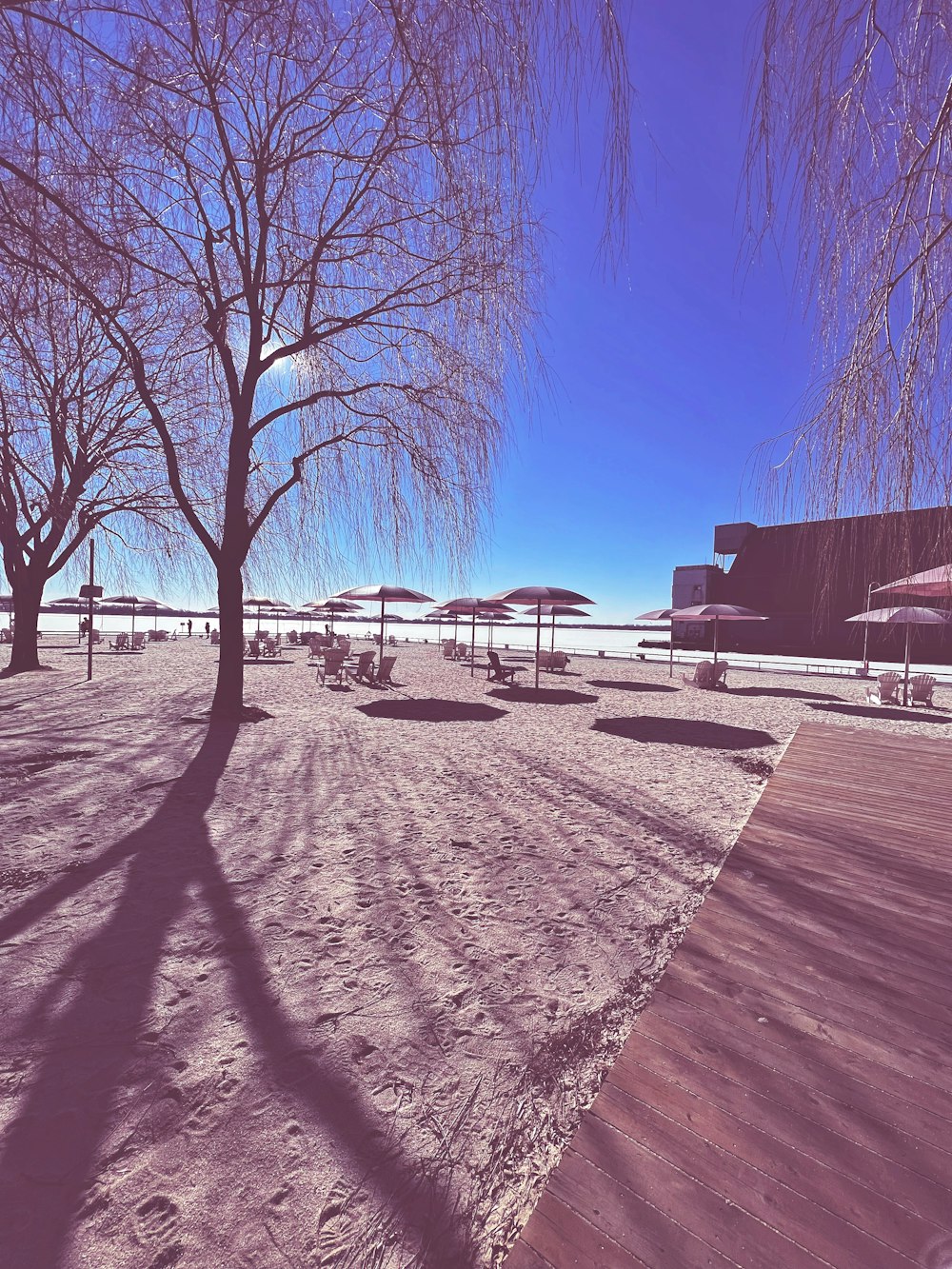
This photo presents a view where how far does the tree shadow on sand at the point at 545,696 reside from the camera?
13094 millimetres

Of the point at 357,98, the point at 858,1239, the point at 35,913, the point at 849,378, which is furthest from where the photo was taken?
the point at 357,98

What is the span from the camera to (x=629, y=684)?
701 inches

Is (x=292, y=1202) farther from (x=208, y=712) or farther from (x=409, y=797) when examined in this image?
(x=208, y=712)

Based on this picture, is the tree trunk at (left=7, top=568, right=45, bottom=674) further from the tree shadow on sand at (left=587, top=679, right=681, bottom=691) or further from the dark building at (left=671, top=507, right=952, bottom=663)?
the dark building at (left=671, top=507, right=952, bottom=663)

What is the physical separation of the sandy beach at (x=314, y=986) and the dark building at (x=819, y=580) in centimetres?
202

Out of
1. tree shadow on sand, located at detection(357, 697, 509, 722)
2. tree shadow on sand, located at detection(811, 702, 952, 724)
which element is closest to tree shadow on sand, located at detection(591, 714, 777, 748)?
tree shadow on sand, located at detection(357, 697, 509, 722)

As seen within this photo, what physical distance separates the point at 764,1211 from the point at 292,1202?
132 centimetres

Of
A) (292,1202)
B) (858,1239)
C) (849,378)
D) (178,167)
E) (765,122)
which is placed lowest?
(292,1202)

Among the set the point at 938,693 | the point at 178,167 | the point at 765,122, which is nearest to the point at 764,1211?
the point at 765,122

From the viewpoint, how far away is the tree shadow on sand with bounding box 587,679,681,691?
16625 mm

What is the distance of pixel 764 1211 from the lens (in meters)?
1.42

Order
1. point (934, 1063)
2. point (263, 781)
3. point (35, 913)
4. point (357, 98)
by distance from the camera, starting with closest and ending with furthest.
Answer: point (934, 1063), point (35, 913), point (357, 98), point (263, 781)

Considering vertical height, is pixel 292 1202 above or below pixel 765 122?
below

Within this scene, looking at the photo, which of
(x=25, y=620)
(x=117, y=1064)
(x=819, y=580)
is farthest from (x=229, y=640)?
(x=25, y=620)
